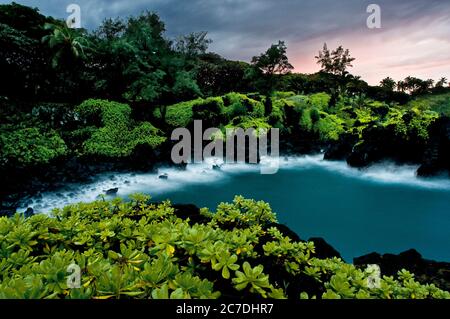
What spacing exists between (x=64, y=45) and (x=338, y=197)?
56.0 feet

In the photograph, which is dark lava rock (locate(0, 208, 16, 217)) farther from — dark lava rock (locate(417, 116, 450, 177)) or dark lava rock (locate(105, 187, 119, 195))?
dark lava rock (locate(417, 116, 450, 177))

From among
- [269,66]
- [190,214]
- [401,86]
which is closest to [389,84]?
[401,86]

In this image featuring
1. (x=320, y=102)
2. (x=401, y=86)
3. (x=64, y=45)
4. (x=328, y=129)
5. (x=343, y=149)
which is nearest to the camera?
(x=64, y=45)

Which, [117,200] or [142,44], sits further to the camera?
[142,44]

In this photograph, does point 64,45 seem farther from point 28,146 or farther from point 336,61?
point 336,61

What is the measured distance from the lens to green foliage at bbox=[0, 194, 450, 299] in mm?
1628

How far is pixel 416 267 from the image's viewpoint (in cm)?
438

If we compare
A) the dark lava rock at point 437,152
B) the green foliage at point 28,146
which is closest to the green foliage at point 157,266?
the green foliage at point 28,146

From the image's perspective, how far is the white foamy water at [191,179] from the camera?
1016 cm

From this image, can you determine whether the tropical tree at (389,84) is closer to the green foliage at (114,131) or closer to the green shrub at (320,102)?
the green shrub at (320,102)

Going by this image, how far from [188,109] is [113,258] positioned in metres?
15.3
